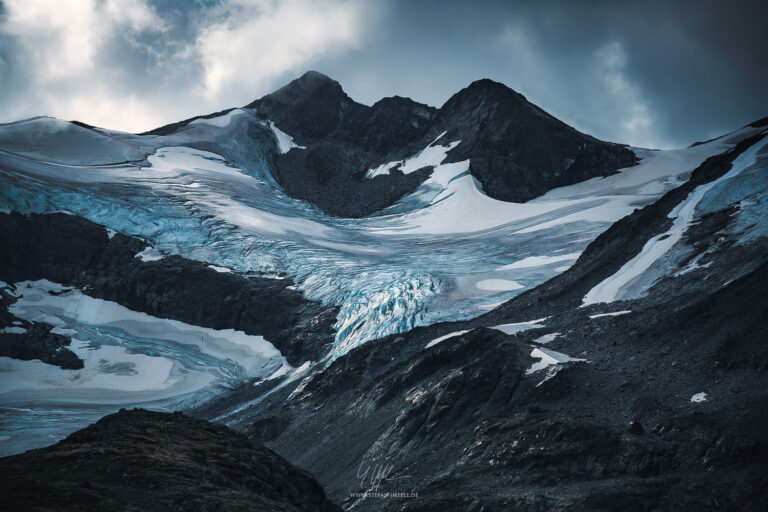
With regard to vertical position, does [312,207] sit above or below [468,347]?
above

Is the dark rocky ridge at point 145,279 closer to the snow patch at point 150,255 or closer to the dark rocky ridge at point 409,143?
the snow patch at point 150,255

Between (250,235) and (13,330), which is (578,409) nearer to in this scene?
(13,330)

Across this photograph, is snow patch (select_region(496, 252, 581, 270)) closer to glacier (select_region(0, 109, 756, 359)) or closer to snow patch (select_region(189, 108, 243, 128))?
glacier (select_region(0, 109, 756, 359))

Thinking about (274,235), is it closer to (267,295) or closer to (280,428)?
(267,295)

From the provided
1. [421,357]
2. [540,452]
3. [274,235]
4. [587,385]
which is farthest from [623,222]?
[274,235]
